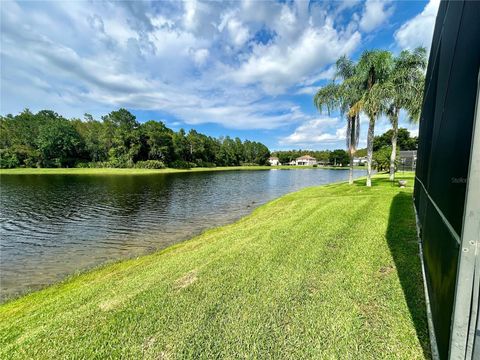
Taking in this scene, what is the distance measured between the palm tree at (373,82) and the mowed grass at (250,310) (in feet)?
37.8

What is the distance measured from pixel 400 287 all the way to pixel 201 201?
16.5 meters

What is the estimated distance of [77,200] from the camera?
18672 millimetres

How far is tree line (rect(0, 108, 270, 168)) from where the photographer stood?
5619 centimetres

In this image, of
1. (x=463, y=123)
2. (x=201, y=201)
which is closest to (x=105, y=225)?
(x=201, y=201)

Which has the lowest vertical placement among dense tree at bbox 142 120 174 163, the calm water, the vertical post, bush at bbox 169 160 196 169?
the calm water

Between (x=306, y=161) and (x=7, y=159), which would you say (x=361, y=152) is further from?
(x=7, y=159)

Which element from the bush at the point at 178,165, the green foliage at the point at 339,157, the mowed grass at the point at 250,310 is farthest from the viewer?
the green foliage at the point at 339,157

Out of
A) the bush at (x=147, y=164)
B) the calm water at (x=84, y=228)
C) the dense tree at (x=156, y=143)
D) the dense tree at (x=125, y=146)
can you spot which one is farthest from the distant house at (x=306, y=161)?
the calm water at (x=84, y=228)

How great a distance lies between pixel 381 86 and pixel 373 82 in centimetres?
156

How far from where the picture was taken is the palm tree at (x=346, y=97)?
16027mm

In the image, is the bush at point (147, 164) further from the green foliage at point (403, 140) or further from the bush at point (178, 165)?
the green foliage at point (403, 140)

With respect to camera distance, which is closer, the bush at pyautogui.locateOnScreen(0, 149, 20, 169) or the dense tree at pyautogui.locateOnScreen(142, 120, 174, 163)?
the bush at pyautogui.locateOnScreen(0, 149, 20, 169)

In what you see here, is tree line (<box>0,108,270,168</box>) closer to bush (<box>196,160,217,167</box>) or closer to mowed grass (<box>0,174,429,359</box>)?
bush (<box>196,160,217,167</box>)

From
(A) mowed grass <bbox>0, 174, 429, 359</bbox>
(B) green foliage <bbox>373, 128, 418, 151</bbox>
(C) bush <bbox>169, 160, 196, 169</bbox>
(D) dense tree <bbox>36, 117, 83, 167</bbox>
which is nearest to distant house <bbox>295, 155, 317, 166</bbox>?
(B) green foliage <bbox>373, 128, 418, 151</bbox>
